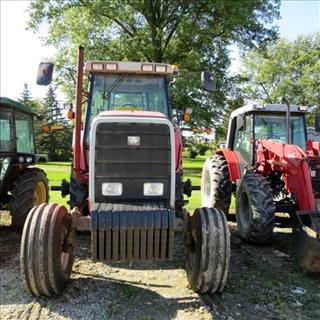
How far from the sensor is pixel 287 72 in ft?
113

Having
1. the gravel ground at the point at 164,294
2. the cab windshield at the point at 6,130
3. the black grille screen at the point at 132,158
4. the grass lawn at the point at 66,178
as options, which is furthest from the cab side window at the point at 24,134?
the black grille screen at the point at 132,158

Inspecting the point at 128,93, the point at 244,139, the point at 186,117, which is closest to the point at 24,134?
the point at 128,93

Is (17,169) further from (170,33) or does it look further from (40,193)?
(170,33)

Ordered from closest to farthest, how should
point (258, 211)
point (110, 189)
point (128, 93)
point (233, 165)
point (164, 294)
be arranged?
point (110, 189) < point (164, 294) < point (128, 93) < point (258, 211) < point (233, 165)

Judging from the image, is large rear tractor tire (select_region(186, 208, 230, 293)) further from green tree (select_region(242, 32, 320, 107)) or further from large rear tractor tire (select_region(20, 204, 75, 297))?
green tree (select_region(242, 32, 320, 107))

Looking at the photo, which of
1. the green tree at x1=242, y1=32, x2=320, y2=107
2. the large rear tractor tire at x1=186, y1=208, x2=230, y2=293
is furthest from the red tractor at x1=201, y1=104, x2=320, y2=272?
the green tree at x1=242, y1=32, x2=320, y2=107

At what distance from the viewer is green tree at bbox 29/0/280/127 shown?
838 inches

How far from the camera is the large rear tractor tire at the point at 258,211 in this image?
648cm

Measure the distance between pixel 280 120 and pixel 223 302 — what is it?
183 inches

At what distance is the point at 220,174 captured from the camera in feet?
28.4

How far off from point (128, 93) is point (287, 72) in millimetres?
30792

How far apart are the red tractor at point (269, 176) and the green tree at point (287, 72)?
73.5 ft

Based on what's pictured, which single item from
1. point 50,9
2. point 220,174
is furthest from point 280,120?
point 50,9

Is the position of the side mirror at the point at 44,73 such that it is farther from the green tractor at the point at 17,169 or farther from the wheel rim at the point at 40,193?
the wheel rim at the point at 40,193
